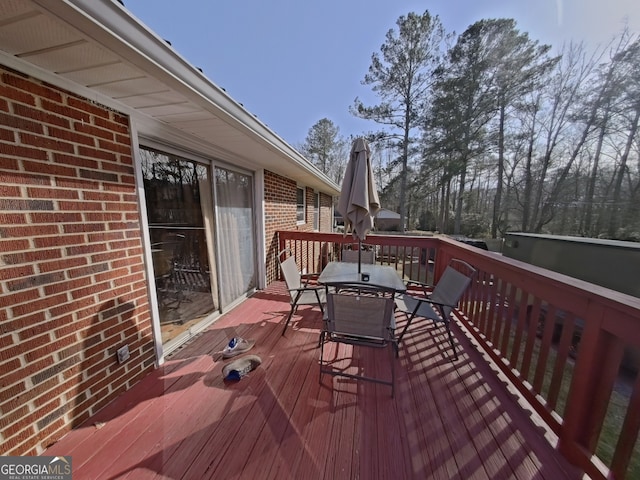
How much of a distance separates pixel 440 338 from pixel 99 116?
12.2 ft

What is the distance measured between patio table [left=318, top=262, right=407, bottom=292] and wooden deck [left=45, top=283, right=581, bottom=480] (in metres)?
0.74

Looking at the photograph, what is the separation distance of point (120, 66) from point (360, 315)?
2208 mm

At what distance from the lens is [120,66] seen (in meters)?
1.32

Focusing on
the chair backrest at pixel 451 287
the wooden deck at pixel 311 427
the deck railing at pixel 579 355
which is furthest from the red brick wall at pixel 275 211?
the deck railing at pixel 579 355

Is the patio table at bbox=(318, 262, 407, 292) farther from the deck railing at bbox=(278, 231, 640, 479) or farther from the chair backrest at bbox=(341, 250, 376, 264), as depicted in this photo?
the deck railing at bbox=(278, 231, 640, 479)

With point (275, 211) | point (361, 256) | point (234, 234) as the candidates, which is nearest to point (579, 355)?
point (361, 256)

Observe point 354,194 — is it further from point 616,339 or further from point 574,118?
point 574,118

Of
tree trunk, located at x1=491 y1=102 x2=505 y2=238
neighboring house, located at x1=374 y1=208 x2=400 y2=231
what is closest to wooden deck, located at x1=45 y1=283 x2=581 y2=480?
tree trunk, located at x1=491 y1=102 x2=505 y2=238

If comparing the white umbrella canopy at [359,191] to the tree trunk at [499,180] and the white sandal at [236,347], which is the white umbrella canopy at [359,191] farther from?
the tree trunk at [499,180]

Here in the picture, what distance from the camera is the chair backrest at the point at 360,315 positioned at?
6.30 ft

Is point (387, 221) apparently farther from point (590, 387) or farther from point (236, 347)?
point (590, 387)

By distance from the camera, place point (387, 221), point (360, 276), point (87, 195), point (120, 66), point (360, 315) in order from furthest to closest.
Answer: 1. point (387, 221)
2. point (360, 276)
3. point (360, 315)
4. point (87, 195)
5. point (120, 66)

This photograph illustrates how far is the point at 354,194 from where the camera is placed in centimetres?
259

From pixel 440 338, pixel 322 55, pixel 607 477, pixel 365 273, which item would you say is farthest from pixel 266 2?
pixel 607 477
